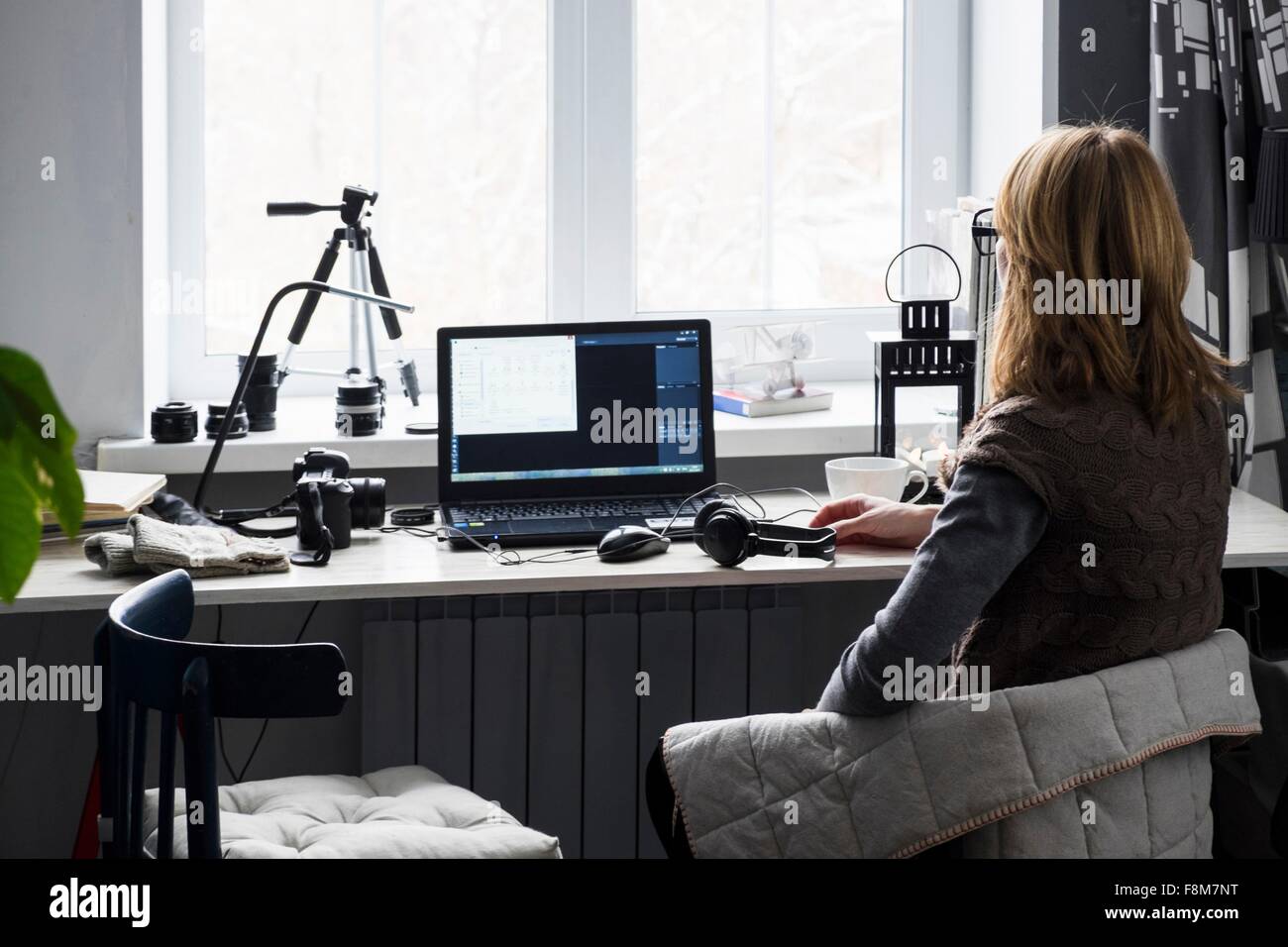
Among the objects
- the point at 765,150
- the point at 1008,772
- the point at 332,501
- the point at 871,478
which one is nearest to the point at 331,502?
the point at 332,501

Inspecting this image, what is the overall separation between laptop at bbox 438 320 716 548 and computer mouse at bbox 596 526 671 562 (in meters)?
0.20

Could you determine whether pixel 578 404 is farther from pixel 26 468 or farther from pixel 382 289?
pixel 26 468

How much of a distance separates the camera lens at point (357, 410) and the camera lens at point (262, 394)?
0.40 feet

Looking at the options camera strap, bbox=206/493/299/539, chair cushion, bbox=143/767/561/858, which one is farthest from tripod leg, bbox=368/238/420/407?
chair cushion, bbox=143/767/561/858

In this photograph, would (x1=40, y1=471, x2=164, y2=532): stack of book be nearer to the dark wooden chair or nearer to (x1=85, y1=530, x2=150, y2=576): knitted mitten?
(x1=85, y1=530, x2=150, y2=576): knitted mitten

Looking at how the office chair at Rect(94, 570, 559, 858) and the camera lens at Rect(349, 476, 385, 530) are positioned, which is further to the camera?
the camera lens at Rect(349, 476, 385, 530)

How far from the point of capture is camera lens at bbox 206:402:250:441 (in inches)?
93.5

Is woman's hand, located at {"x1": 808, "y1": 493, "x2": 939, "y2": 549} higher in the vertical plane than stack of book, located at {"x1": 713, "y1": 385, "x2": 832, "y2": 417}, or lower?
lower

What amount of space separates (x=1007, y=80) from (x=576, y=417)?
109 centimetres

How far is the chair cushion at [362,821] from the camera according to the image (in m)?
1.52

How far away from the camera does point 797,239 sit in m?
2.80

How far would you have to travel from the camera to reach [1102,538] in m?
1.39

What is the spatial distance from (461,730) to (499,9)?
4.41ft
